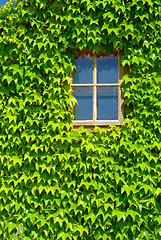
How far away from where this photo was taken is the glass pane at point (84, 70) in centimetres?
610

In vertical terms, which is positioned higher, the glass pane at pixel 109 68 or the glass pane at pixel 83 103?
the glass pane at pixel 109 68

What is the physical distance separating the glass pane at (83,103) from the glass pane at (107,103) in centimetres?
12

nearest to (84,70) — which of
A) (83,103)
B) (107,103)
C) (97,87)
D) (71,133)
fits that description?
(97,87)

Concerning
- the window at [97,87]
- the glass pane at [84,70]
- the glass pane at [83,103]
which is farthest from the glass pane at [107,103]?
the glass pane at [84,70]

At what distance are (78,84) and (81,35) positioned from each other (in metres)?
0.71

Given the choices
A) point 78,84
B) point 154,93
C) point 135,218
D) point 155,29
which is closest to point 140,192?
point 135,218

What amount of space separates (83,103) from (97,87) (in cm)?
31

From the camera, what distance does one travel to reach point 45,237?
568cm

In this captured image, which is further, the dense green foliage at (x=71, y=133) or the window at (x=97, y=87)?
the window at (x=97, y=87)

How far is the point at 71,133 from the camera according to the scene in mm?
5781

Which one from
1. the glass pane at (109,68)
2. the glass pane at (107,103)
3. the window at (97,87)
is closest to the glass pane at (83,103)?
the window at (97,87)

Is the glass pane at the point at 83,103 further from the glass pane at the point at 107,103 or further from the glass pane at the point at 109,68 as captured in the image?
the glass pane at the point at 109,68

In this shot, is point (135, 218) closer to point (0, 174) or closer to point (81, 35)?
point (0, 174)

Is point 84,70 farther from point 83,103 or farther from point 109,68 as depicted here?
point 83,103
